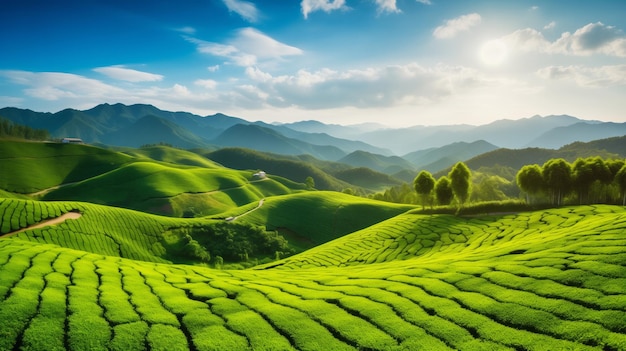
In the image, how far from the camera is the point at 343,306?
64.2 feet

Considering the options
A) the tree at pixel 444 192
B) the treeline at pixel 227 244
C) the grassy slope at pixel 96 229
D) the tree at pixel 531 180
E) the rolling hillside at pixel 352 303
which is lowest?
the treeline at pixel 227 244

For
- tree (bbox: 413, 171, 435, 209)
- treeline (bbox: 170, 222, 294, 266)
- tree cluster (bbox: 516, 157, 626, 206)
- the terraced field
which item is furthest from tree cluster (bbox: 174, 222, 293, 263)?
tree cluster (bbox: 516, 157, 626, 206)

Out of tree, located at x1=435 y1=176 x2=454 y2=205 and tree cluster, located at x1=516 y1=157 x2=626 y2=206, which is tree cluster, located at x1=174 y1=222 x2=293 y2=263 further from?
tree cluster, located at x1=516 y1=157 x2=626 y2=206

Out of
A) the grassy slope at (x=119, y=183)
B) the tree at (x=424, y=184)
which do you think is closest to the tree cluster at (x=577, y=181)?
the tree at (x=424, y=184)

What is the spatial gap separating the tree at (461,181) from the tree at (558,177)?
49.6 ft

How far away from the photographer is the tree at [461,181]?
70.2 meters

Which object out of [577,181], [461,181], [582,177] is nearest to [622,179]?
[582,177]

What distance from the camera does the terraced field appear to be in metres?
14.8

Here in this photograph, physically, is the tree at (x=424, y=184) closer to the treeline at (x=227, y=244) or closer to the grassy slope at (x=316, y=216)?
the grassy slope at (x=316, y=216)

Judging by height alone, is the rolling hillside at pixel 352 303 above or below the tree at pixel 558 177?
below

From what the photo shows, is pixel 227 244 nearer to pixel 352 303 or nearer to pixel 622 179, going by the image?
pixel 352 303

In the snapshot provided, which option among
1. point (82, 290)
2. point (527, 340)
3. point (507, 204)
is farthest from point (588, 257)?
point (507, 204)

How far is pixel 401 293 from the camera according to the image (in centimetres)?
2116

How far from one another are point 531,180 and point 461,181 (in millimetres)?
15374
